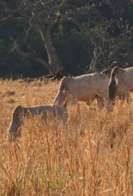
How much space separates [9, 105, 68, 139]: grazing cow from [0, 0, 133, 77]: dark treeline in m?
24.7

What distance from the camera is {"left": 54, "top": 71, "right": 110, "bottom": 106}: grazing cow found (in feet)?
48.6

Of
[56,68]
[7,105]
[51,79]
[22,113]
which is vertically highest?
[22,113]

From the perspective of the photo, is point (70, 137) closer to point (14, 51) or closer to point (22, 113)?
→ point (22, 113)

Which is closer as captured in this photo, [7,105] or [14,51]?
[7,105]

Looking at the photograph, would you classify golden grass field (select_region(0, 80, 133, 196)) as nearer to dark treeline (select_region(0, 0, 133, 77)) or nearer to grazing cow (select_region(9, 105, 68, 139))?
grazing cow (select_region(9, 105, 68, 139))

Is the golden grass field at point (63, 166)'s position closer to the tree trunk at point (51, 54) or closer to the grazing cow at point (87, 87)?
the grazing cow at point (87, 87)

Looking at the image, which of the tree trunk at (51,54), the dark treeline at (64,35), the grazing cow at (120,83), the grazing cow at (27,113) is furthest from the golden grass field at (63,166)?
the tree trunk at (51,54)

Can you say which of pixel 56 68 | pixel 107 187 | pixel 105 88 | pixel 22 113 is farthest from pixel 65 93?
pixel 56 68

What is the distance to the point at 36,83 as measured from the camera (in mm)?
22562

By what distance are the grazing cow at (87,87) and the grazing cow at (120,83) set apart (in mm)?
212

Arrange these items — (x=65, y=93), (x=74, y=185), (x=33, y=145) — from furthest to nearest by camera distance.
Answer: (x=65, y=93) → (x=33, y=145) → (x=74, y=185)

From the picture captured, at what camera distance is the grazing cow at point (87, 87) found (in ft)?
48.6

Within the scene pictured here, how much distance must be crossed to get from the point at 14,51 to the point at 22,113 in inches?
1157

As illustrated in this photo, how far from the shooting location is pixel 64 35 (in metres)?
39.2
